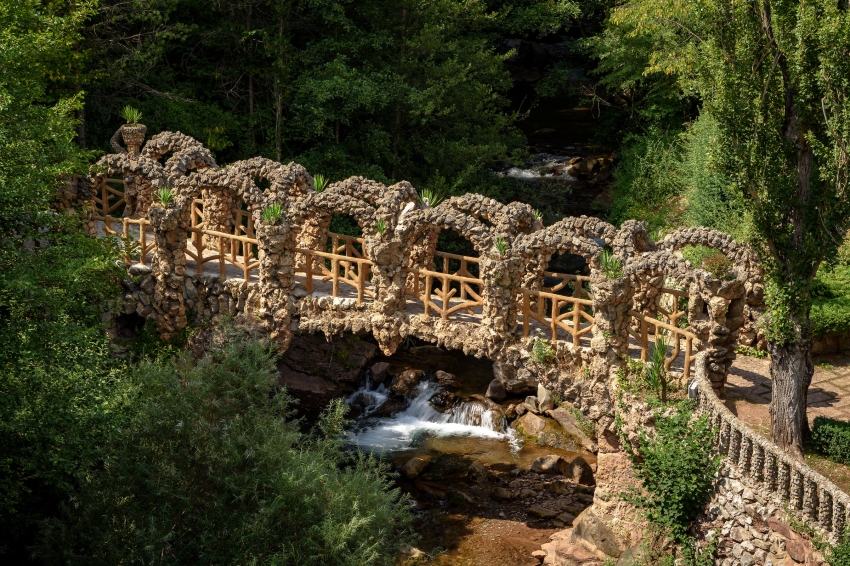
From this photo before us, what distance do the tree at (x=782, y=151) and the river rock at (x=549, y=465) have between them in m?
7.06

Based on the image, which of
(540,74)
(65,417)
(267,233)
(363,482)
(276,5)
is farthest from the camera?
(540,74)

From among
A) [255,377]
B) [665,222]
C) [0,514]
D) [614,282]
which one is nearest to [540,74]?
[665,222]

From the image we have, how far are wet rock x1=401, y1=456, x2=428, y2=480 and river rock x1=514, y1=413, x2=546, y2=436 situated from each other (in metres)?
2.90

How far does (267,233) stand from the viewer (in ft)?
73.4

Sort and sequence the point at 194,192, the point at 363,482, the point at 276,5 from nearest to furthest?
the point at 363,482 → the point at 194,192 → the point at 276,5

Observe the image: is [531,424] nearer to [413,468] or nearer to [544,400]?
[544,400]

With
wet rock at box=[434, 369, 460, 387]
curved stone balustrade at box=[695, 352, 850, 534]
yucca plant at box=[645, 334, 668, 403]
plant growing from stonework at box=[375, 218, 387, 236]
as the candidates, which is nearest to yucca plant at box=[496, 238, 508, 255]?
plant growing from stonework at box=[375, 218, 387, 236]

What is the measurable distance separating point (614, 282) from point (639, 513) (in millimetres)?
4303

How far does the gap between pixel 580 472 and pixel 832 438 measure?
7035 millimetres

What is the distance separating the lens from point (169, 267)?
79.5ft

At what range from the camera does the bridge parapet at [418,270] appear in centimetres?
1923

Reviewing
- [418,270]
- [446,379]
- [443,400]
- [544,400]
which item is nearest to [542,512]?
[544,400]

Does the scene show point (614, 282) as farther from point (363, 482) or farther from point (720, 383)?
point (363, 482)

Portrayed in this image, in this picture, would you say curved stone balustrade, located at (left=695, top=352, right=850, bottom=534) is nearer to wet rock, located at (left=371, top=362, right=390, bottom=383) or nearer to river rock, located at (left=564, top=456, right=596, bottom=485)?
river rock, located at (left=564, top=456, right=596, bottom=485)
